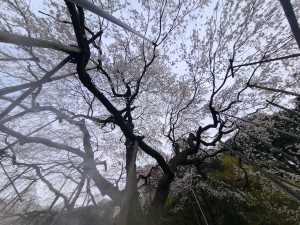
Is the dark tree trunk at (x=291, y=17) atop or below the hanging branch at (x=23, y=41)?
below

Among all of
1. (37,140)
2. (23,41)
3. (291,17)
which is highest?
(37,140)

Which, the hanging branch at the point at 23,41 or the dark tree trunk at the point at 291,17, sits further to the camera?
the hanging branch at the point at 23,41

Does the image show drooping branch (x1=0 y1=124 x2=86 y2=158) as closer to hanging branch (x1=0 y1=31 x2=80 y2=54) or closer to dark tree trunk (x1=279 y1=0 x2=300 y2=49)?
hanging branch (x1=0 y1=31 x2=80 y2=54)

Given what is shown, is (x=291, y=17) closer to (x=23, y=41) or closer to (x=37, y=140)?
(x=23, y=41)

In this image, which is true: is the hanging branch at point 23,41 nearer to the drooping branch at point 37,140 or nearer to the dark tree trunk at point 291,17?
the dark tree trunk at point 291,17

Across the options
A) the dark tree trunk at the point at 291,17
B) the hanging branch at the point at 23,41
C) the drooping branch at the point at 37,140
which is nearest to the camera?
the dark tree trunk at the point at 291,17

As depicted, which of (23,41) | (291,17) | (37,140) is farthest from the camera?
(37,140)

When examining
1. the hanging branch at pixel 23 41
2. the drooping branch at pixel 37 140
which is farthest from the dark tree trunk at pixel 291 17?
the drooping branch at pixel 37 140

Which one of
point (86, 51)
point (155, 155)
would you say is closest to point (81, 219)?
point (155, 155)

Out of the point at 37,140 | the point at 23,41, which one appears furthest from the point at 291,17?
the point at 37,140

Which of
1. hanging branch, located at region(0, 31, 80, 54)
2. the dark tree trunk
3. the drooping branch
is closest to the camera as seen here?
the dark tree trunk

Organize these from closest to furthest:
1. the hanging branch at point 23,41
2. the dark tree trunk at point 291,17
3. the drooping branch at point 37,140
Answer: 1. the dark tree trunk at point 291,17
2. the hanging branch at point 23,41
3. the drooping branch at point 37,140

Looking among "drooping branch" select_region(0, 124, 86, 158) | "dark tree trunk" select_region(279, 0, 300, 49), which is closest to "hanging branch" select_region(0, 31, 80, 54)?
"dark tree trunk" select_region(279, 0, 300, 49)

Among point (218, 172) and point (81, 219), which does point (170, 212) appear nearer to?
point (218, 172)
